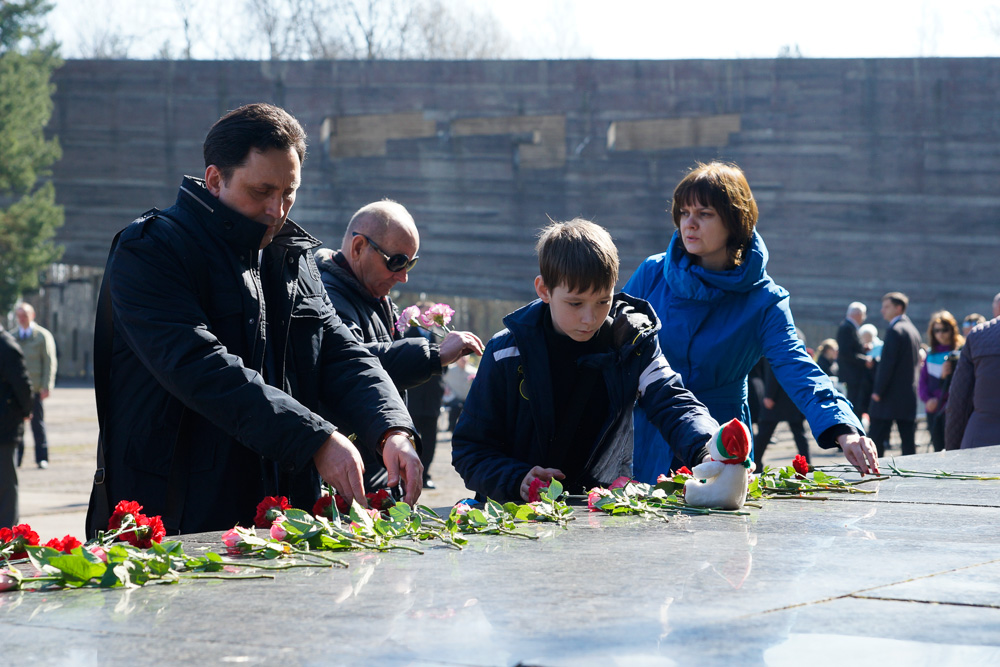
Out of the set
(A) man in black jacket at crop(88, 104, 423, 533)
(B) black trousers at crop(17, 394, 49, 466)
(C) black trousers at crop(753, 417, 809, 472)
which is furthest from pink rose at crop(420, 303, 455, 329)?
(B) black trousers at crop(17, 394, 49, 466)

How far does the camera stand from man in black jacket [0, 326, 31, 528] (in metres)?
6.73

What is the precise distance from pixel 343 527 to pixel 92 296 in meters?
32.7

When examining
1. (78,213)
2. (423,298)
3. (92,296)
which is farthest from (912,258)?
(92,296)

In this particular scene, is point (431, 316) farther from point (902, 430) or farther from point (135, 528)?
point (902, 430)

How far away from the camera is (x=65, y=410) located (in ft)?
63.7

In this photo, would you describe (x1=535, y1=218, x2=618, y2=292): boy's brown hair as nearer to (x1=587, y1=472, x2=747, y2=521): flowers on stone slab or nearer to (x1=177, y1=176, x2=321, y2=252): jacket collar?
(x1=587, y1=472, x2=747, y2=521): flowers on stone slab

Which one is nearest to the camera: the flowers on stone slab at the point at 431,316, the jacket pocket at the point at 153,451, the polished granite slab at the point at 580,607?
the polished granite slab at the point at 580,607

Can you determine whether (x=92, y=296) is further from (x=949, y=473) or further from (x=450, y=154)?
(x=949, y=473)

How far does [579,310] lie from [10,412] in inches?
197

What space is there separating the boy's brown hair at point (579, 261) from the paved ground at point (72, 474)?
4667 mm

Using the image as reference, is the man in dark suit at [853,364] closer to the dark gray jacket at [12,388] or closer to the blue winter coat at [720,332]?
the dark gray jacket at [12,388]

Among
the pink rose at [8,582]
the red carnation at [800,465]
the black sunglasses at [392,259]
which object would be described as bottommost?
the red carnation at [800,465]

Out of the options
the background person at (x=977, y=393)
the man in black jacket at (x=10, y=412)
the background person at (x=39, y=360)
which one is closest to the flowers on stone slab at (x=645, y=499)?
the background person at (x=977, y=393)

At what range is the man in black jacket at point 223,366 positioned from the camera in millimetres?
2533
